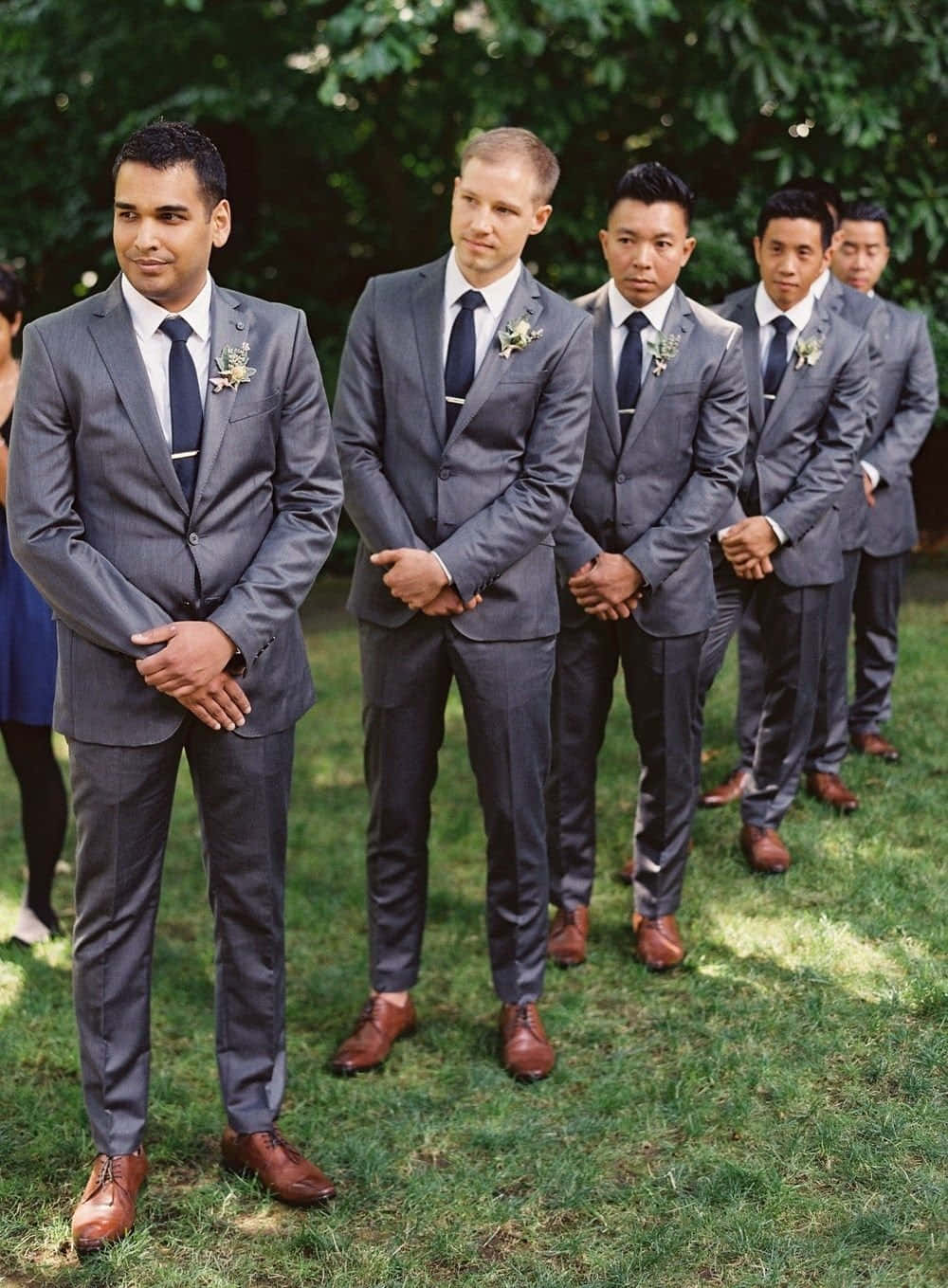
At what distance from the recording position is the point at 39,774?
5.02 metres

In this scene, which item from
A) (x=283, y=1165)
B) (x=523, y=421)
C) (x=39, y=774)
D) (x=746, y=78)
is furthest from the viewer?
(x=746, y=78)

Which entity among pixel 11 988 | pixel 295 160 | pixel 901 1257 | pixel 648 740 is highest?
pixel 295 160

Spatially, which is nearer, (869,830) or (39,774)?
(39,774)

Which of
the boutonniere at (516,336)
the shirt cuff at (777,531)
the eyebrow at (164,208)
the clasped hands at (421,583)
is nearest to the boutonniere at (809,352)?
the shirt cuff at (777,531)

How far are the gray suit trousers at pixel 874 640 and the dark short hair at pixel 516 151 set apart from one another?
3085mm

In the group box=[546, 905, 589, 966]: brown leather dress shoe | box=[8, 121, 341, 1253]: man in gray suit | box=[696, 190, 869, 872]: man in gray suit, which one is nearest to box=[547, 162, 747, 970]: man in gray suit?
box=[546, 905, 589, 966]: brown leather dress shoe

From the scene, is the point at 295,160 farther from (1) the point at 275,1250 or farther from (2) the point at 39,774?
(1) the point at 275,1250

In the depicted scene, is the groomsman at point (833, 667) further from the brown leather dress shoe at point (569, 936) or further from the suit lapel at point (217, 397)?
the suit lapel at point (217, 397)

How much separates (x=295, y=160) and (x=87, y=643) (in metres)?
7.27

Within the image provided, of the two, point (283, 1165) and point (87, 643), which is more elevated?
point (87, 643)

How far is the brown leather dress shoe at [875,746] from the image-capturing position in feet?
20.8

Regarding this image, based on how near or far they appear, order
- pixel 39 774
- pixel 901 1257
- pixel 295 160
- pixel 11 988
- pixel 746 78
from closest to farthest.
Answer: pixel 901 1257 < pixel 11 988 < pixel 39 774 < pixel 746 78 < pixel 295 160

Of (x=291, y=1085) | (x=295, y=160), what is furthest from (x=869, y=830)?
(x=295, y=160)

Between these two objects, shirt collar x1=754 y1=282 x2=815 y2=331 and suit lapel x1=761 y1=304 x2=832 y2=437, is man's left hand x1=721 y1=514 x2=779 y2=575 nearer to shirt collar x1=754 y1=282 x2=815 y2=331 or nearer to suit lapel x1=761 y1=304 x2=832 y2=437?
suit lapel x1=761 y1=304 x2=832 y2=437
